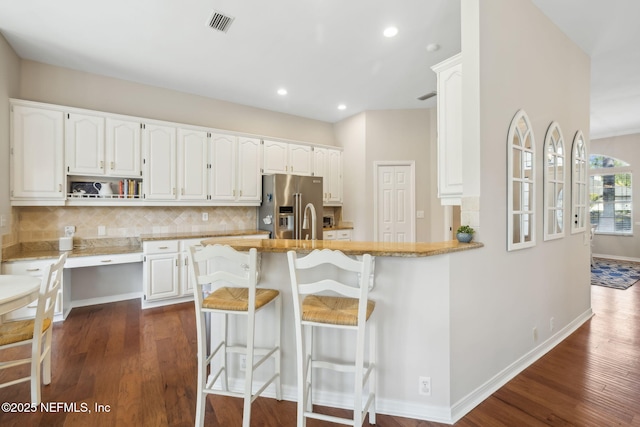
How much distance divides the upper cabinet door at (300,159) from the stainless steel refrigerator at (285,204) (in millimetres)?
409

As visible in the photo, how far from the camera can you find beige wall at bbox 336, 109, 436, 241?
524 centimetres

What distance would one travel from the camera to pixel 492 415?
6.06ft

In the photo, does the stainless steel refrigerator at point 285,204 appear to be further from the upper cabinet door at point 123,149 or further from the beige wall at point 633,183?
the beige wall at point 633,183

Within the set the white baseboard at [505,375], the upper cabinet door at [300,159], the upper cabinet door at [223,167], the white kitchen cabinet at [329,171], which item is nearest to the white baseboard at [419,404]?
the white baseboard at [505,375]

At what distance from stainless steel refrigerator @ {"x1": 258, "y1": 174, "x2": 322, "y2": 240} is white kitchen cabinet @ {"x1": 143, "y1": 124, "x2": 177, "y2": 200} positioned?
1394 mm

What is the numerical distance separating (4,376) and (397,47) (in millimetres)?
4670

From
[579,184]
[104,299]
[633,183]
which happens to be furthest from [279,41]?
[633,183]

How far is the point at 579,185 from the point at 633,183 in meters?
5.80

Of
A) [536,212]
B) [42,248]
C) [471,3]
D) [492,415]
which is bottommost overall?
[492,415]

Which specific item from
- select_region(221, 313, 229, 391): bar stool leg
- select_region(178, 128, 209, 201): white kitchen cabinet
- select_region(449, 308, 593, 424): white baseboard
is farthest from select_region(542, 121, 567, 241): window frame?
select_region(178, 128, 209, 201): white kitchen cabinet

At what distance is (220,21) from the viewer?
2.77 meters

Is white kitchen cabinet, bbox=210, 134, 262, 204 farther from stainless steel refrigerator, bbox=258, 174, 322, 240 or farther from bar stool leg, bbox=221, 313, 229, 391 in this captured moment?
bar stool leg, bbox=221, 313, 229, 391

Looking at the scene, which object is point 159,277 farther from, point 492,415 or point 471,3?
point 471,3

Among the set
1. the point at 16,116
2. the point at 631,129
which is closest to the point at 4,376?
the point at 16,116
